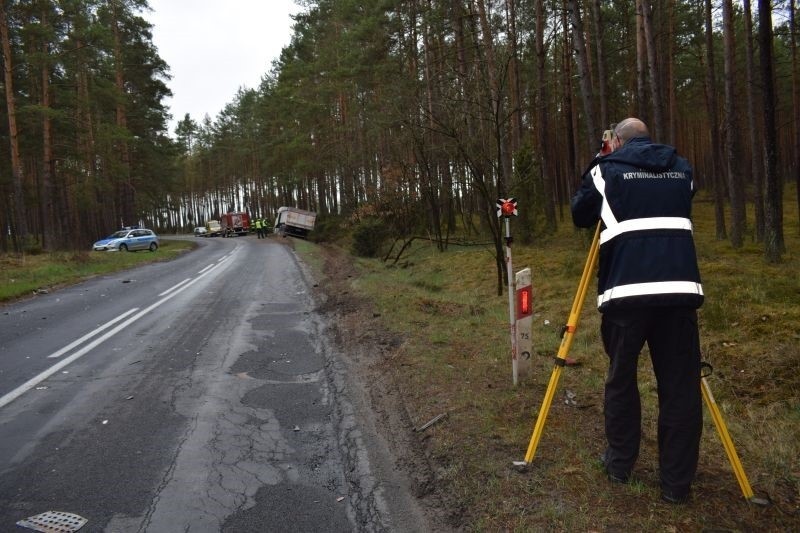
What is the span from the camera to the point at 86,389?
6.07 meters

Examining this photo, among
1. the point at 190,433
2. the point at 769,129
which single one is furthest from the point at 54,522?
the point at 769,129

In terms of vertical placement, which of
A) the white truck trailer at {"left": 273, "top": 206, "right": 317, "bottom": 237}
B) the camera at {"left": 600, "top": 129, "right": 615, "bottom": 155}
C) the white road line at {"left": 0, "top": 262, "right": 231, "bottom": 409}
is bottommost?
the white road line at {"left": 0, "top": 262, "right": 231, "bottom": 409}

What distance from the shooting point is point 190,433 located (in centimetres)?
474

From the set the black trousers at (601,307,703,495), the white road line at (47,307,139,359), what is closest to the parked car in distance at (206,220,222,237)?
the white road line at (47,307,139,359)

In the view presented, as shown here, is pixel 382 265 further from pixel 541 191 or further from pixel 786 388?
pixel 786 388

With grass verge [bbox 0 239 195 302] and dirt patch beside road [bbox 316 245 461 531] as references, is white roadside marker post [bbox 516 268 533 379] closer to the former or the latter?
dirt patch beside road [bbox 316 245 461 531]

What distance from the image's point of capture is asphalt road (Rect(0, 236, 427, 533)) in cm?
345

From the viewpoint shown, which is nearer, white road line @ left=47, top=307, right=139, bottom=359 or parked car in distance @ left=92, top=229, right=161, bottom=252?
white road line @ left=47, top=307, right=139, bottom=359

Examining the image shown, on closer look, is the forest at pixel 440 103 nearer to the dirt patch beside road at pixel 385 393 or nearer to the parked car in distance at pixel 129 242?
the parked car in distance at pixel 129 242

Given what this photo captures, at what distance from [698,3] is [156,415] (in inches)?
948

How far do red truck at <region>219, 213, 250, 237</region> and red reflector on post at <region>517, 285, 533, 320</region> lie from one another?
191 feet

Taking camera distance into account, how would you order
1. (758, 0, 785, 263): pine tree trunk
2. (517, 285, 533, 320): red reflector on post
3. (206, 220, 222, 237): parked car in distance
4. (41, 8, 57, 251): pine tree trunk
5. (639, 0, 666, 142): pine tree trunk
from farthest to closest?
(206, 220, 222, 237): parked car in distance, (41, 8, 57, 251): pine tree trunk, (639, 0, 666, 142): pine tree trunk, (758, 0, 785, 263): pine tree trunk, (517, 285, 533, 320): red reflector on post

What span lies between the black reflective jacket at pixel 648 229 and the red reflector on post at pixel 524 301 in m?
1.98

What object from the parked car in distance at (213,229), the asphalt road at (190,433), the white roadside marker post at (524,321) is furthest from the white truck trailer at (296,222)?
the white roadside marker post at (524,321)
